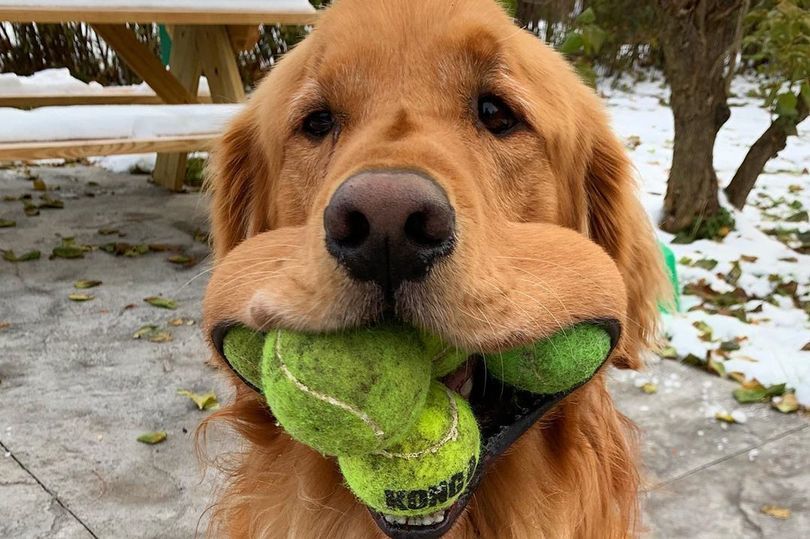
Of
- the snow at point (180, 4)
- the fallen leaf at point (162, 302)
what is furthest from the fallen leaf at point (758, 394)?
the snow at point (180, 4)

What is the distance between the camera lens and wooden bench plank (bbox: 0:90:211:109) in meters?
6.50

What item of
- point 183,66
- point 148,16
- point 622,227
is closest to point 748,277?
point 622,227

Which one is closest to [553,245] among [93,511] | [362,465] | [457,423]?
[457,423]

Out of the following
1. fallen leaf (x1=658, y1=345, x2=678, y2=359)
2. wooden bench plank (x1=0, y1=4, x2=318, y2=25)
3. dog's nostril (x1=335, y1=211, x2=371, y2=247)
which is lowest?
fallen leaf (x1=658, y1=345, x2=678, y2=359)

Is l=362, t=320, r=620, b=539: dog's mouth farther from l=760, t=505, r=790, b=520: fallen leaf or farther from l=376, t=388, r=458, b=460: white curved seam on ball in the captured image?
l=760, t=505, r=790, b=520: fallen leaf

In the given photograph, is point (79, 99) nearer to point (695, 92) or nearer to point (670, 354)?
point (695, 92)

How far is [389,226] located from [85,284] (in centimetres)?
421

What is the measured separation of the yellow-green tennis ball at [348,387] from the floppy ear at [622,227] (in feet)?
3.17

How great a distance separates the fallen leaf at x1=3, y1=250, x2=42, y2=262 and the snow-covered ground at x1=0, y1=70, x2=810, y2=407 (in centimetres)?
112

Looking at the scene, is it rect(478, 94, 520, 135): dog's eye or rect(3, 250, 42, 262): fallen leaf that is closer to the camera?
rect(478, 94, 520, 135): dog's eye

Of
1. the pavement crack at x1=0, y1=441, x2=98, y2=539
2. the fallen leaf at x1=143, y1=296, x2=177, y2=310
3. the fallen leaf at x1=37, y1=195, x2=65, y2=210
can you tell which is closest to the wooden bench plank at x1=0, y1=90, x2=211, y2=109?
the fallen leaf at x1=37, y1=195, x2=65, y2=210

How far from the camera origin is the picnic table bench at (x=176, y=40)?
434 centimetres

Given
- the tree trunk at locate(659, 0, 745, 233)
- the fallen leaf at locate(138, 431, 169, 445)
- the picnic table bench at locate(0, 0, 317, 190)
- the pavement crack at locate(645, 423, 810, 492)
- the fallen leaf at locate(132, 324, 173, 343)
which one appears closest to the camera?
the pavement crack at locate(645, 423, 810, 492)

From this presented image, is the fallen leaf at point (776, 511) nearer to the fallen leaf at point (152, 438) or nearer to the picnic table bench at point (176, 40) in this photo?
the fallen leaf at point (152, 438)
